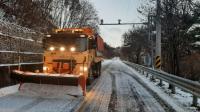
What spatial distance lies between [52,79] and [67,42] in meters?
4.35

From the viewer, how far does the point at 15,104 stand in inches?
477

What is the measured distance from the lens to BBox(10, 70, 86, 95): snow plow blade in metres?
14.2

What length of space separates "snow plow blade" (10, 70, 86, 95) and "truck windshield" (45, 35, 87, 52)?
3850 millimetres

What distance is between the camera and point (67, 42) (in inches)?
735

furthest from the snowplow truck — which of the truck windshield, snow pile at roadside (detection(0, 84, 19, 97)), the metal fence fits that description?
snow pile at roadside (detection(0, 84, 19, 97))

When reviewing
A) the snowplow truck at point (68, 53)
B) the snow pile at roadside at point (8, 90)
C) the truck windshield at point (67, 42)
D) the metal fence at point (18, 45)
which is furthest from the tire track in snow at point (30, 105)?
the truck windshield at point (67, 42)

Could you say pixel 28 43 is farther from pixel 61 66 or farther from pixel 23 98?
pixel 23 98

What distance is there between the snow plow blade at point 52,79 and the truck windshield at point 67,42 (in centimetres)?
385

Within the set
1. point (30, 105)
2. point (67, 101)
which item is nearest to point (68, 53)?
point (67, 101)

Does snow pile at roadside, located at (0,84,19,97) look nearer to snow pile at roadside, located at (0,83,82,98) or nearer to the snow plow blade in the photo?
snow pile at roadside, located at (0,83,82,98)

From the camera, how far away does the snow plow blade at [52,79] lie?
1425 cm

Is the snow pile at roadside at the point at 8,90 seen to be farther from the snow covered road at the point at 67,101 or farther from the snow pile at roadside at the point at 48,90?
the snow pile at roadside at the point at 48,90

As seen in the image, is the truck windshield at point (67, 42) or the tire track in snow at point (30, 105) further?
the truck windshield at point (67, 42)

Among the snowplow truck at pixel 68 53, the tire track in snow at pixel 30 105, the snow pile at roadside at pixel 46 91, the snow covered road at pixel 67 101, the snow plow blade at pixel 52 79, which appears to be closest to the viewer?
the tire track in snow at pixel 30 105
